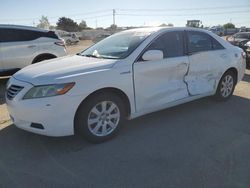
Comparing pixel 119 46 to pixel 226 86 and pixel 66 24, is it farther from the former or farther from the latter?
pixel 66 24

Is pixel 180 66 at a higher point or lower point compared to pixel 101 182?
higher

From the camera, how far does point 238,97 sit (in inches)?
262

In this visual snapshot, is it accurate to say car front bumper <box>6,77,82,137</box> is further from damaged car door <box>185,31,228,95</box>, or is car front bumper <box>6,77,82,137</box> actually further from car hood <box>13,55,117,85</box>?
damaged car door <box>185,31,228,95</box>

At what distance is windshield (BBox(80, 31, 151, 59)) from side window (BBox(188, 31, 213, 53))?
93 cm

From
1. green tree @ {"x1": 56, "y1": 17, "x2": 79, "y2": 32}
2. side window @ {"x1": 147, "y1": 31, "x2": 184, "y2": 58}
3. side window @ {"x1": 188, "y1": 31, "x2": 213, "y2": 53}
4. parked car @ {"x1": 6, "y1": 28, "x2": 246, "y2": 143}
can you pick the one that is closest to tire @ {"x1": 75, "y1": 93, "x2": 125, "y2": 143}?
parked car @ {"x1": 6, "y1": 28, "x2": 246, "y2": 143}

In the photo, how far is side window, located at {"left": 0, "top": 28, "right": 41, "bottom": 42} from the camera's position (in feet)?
27.5

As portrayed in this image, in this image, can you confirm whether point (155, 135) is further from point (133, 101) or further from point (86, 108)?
point (86, 108)

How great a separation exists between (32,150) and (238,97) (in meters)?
4.70

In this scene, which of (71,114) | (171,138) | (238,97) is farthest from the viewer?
(238,97)

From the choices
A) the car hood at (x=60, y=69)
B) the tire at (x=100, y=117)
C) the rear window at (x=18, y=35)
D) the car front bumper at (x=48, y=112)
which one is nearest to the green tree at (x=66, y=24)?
the rear window at (x=18, y=35)

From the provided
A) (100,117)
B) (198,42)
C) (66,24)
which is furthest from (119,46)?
(66,24)

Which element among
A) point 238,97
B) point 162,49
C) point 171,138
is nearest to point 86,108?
point 171,138

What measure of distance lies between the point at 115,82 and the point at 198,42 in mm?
2207

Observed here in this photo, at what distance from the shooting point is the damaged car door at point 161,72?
445 cm
